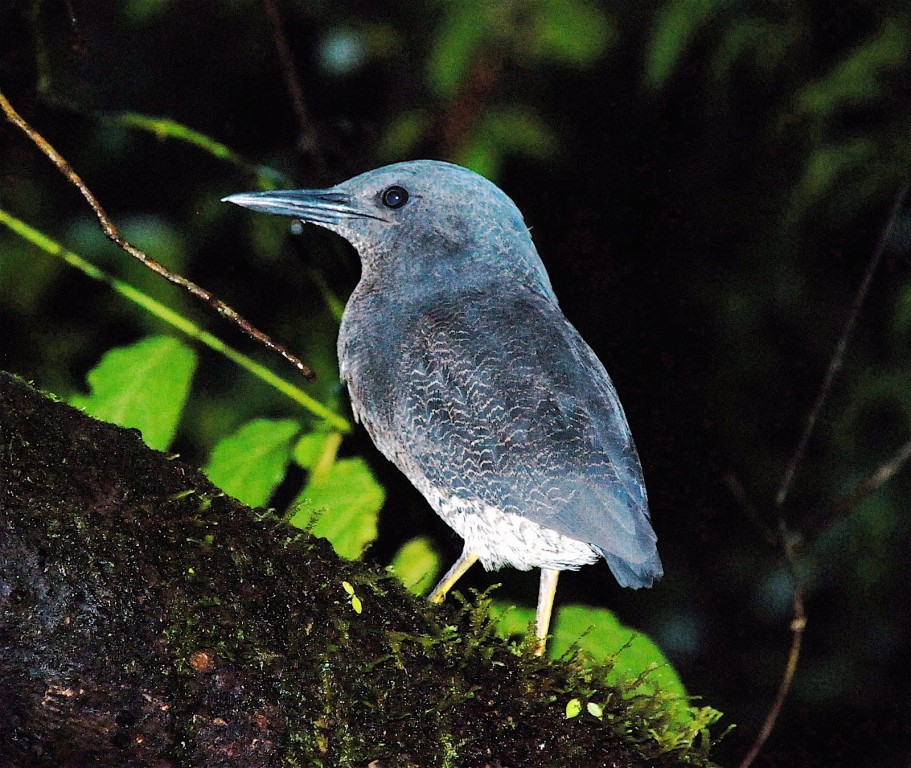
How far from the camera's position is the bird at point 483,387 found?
2.14 meters

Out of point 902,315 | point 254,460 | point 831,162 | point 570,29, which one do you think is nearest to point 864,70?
point 831,162

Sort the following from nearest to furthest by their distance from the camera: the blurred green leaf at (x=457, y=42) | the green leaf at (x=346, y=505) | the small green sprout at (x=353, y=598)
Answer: the small green sprout at (x=353, y=598) → the green leaf at (x=346, y=505) → the blurred green leaf at (x=457, y=42)

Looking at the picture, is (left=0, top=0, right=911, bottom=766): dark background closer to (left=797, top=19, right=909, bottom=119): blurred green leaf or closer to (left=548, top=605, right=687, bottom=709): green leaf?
(left=797, top=19, right=909, bottom=119): blurred green leaf

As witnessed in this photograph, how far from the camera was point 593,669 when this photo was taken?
75.3 inches

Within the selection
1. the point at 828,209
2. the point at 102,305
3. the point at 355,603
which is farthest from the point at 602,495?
the point at 828,209

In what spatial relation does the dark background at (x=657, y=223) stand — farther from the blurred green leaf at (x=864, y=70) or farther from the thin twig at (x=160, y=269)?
the thin twig at (x=160, y=269)

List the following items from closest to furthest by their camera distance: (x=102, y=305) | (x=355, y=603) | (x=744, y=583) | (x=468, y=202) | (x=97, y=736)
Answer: (x=97, y=736), (x=355, y=603), (x=468, y=202), (x=102, y=305), (x=744, y=583)

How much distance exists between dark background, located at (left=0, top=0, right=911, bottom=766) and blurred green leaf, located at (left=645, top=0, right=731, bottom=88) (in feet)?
0.06

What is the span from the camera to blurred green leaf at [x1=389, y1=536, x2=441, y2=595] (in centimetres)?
275

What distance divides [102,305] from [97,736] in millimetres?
2580

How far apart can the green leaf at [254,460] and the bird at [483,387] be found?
0.94 ft

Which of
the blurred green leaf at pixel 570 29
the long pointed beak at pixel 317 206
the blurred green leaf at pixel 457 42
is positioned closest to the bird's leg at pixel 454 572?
the long pointed beak at pixel 317 206

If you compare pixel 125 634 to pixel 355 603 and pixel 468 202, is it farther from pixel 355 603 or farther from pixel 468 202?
pixel 468 202

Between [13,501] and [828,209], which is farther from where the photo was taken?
[828,209]
